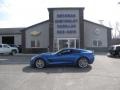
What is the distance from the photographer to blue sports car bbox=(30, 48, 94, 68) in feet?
59.6

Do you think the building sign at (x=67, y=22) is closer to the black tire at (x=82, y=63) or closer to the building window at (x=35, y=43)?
the building window at (x=35, y=43)

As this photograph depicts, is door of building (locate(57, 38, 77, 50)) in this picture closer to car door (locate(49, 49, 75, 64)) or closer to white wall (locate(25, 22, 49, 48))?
white wall (locate(25, 22, 49, 48))

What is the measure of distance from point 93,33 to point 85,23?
1.95 meters

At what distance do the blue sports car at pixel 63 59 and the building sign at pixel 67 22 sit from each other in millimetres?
19146

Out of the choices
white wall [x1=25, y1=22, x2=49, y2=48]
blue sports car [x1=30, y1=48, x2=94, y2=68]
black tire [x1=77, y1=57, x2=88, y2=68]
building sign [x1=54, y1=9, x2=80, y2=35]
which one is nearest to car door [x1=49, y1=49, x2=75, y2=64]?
blue sports car [x1=30, y1=48, x2=94, y2=68]

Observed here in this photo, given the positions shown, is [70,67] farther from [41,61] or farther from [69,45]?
[69,45]

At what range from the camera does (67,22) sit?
37469mm

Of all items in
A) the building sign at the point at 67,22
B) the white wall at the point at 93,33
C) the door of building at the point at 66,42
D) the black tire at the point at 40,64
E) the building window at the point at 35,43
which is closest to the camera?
the black tire at the point at 40,64

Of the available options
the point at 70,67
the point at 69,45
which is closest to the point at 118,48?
the point at 69,45

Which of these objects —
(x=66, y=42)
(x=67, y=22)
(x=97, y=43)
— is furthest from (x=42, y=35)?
(x=97, y=43)

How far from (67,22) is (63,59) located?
1955 centimetres

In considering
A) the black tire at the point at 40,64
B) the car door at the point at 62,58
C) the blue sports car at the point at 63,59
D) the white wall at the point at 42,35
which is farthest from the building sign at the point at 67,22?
the black tire at the point at 40,64

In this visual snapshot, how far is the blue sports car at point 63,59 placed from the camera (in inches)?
715

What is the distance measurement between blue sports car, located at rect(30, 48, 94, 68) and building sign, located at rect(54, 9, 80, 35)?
19146mm
